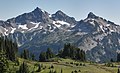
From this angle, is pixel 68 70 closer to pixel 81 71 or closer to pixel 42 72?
pixel 81 71

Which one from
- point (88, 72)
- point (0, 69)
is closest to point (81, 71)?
point (88, 72)

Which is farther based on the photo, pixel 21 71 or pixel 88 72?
pixel 88 72

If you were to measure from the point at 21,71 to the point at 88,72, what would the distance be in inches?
1643

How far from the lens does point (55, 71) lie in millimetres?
157625

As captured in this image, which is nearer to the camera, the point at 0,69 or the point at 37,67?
the point at 0,69

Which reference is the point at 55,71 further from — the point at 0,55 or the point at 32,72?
the point at 0,55

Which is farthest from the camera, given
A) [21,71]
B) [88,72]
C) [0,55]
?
[88,72]

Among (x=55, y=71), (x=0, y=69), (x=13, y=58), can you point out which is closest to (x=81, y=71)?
(x=55, y=71)

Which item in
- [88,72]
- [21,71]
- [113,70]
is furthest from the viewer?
[113,70]

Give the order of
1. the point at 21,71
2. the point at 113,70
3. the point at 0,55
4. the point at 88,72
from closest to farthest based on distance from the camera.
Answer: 1. the point at 0,55
2. the point at 21,71
3. the point at 88,72
4. the point at 113,70

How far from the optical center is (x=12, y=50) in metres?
190

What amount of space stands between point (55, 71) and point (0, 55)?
327 ft

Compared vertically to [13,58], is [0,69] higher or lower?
lower

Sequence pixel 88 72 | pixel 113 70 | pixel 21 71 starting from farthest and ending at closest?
1. pixel 113 70
2. pixel 88 72
3. pixel 21 71
